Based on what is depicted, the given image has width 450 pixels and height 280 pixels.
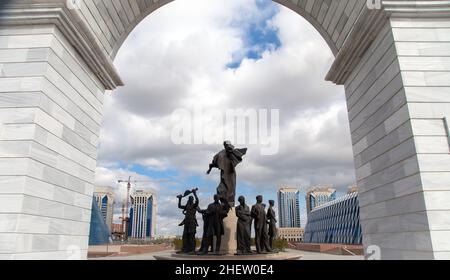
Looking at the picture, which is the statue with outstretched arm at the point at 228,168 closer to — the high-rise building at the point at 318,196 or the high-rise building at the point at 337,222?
the high-rise building at the point at 337,222

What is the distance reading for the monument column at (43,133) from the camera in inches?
238

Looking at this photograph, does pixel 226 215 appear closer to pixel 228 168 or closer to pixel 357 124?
pixel 228 168

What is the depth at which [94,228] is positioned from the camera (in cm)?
4203

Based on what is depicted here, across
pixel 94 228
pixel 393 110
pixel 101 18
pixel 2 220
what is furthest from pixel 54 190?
pixel 94 228

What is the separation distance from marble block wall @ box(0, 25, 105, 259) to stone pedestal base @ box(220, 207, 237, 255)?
4.14m

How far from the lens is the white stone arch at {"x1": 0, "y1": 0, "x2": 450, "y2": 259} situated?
6.04m

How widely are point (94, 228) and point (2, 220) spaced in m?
40.2

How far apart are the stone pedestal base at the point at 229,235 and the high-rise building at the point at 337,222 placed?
51.6 meters

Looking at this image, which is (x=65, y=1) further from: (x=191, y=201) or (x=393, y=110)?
(x=393, y=110)

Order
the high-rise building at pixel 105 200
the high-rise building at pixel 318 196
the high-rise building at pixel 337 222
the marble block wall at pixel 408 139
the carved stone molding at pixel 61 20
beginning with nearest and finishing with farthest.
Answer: the marble block wall at pixel 408 139 → the carved stone molding at pixel 61 20 → the high-rise building at pixel 337 222 → the high-rise building at pixel 105 200 → the high-rise building at pixel 318 196

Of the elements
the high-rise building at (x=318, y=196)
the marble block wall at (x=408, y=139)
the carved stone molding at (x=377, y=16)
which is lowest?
the marble block wall at (x=408, y=139)

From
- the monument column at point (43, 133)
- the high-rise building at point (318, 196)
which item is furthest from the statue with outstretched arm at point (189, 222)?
the high-rise building at point (318, 196)

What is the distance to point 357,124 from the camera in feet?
30.2

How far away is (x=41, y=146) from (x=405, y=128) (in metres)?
7.86
